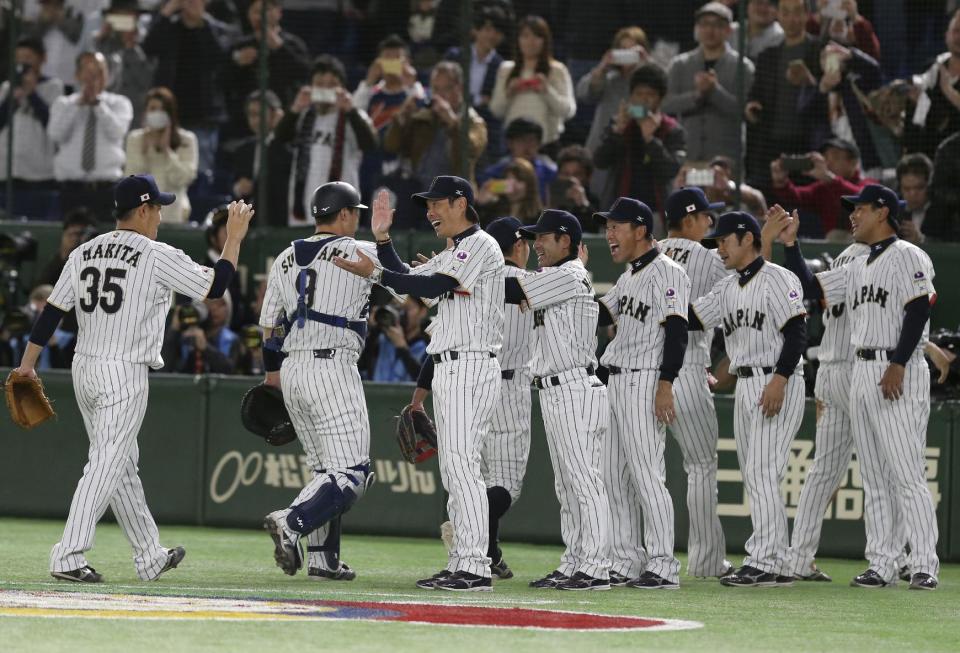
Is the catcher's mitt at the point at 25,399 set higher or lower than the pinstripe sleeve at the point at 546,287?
lower

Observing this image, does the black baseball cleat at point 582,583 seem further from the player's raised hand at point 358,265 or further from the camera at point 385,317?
the camera at point 385,317

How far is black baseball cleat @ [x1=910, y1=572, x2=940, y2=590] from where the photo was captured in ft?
28.7

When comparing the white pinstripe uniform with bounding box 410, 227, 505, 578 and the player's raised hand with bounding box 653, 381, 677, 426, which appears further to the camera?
the player's raised hand with bounding box 653, 381, 677, 426

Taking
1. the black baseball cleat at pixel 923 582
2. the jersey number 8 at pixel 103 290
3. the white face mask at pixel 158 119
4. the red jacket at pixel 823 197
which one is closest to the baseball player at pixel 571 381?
the black baseball cleat at pixel 923 582

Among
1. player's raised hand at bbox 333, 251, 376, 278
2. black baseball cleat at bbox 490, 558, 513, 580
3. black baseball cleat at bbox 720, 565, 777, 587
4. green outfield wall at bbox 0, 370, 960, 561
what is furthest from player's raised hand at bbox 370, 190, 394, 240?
green outfield wall at bbox 0, 370, 960, 561

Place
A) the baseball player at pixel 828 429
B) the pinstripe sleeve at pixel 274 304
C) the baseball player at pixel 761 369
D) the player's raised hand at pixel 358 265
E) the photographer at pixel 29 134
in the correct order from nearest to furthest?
the player's raised hand at pixel 358 265 < the pinstripe sleeve at pixel 274 304 < the baseball player at pixel 761 369 < the baseball player at pixel 828 429 < the photographer at pixel 29 134

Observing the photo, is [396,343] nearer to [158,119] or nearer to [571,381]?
[158,119]

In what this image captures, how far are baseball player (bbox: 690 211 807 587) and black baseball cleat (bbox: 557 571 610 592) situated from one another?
2.93 ft

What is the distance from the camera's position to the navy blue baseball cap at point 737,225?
29.7ft

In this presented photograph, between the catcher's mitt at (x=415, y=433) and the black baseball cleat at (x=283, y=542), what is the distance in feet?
3.14

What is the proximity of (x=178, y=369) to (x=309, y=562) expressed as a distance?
191 inches

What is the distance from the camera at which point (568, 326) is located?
8.34m

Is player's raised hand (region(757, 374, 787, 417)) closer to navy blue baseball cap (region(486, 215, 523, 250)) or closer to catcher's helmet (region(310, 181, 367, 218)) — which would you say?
navy blue baseball cap (region(486, 215, 523, 250))

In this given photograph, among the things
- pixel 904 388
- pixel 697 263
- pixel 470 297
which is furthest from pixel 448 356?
pixel 904 388
